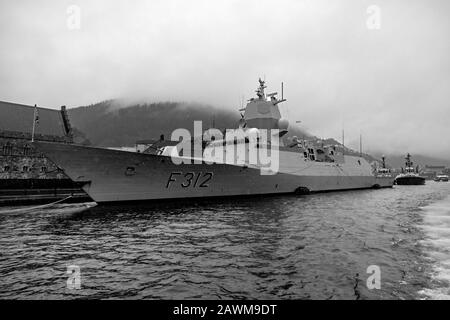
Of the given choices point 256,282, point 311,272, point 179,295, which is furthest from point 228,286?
point 311,272

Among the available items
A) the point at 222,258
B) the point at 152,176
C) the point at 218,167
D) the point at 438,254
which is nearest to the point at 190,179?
the point at 218,167

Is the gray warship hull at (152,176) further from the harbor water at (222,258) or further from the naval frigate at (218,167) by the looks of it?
the harbor water at (222,258)

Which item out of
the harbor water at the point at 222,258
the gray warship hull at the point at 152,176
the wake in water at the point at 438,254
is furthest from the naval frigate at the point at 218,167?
the wake in water at the point at 438,254

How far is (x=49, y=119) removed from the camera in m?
37.0

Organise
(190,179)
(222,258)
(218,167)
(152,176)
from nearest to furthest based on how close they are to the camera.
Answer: (222,258) < (152,176) < (190,179) < (218,167)

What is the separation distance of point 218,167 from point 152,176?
465 cm

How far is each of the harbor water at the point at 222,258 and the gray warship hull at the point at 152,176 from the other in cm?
394

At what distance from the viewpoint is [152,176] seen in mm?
17141

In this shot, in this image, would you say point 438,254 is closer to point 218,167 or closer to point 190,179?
point 218,167

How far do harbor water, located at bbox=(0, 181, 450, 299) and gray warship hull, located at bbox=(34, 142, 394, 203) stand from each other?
394cm

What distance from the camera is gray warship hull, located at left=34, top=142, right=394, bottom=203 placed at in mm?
15031

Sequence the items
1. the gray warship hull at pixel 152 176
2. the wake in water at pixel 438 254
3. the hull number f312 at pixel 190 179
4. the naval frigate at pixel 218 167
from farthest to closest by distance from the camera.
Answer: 1. the hull number f312 at pixel 190 179
2. the naval frigate at pixel 218 167
3. the gray warship hull at pixel 152 176
4. the wake in water at pixel 438 254

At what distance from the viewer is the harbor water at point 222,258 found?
5.08 metres
